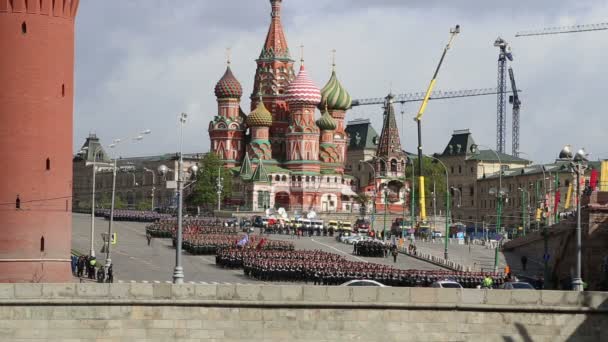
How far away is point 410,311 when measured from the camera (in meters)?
36.7

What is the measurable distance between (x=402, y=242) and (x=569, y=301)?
55.8m

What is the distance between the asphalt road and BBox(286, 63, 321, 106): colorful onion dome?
48508 mm

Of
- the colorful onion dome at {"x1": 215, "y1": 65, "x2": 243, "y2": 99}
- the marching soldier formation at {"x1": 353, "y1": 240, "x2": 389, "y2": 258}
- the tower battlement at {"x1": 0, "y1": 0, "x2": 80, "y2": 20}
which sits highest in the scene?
the colorful onion dome at {"x1": 215, "y1": 65, "x2": 243, "y2": 99}

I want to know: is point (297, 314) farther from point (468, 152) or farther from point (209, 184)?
point (468, 152)

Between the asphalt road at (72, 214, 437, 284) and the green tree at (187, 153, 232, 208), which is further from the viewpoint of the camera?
the green tree at (187, 153, 232, 208)

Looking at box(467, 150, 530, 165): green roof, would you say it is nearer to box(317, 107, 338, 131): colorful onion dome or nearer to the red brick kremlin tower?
box(317, 107, 338, 131): colorful onion dome

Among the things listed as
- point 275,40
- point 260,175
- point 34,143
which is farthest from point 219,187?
point 34,143

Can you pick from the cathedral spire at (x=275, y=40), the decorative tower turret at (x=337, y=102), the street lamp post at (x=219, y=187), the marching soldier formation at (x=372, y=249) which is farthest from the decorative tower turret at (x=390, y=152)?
the marching soldier formation at (x=372, y=249)

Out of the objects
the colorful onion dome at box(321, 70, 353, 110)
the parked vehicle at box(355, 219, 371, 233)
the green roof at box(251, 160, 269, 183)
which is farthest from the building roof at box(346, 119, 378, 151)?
the parked vehicle at box(355, 219, 371, 233)

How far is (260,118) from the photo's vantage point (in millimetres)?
150750

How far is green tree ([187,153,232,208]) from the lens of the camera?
141250 mm

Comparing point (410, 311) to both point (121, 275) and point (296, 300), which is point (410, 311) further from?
point (121, 275)

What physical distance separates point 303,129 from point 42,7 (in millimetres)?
97045

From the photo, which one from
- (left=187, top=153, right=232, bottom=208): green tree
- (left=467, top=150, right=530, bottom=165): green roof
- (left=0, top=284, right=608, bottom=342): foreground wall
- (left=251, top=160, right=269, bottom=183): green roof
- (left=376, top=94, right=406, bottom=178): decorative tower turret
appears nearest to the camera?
(left=0, top=284, right=608, bottom=342): foreground wall
